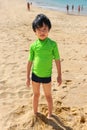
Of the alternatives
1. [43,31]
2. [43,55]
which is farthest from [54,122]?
[43,31]

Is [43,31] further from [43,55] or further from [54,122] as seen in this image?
[54,122]

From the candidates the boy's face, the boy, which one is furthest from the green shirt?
the boy's face

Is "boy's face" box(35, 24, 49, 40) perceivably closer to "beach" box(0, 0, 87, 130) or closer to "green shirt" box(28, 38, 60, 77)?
"green shirt" box(28, 38, 60, 77)

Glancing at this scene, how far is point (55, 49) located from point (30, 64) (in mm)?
480

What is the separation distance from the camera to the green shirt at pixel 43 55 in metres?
4.30

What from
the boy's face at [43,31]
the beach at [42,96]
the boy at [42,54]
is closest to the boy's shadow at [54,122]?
the beach at [42,96]

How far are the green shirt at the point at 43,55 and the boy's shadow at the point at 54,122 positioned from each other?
776mm

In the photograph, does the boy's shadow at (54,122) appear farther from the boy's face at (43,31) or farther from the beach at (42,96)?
the boy's face at (43,31)

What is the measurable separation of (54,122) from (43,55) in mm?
1092

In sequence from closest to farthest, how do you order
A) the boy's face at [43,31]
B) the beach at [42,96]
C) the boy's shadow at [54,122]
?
the boy's face at [43,31] < the boy's shadow at [54,122] < the beach at [42,96]

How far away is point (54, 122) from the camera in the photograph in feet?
15.5

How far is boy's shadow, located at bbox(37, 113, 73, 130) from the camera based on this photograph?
4605mm

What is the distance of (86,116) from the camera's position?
193 inches

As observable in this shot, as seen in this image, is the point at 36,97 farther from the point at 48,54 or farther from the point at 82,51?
the point at 82,51
